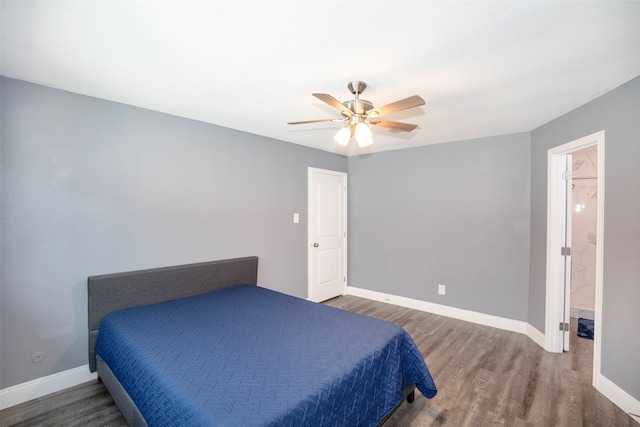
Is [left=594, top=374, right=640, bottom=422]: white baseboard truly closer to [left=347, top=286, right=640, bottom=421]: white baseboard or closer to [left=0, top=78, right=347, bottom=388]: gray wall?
[left=347, top=286, right=640, bottom=421]: white baseboard

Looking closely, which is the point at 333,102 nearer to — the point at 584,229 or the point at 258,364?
the point at 258,364

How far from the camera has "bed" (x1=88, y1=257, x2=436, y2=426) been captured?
1.30m

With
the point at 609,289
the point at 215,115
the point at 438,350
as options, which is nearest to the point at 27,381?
the point at 215,115

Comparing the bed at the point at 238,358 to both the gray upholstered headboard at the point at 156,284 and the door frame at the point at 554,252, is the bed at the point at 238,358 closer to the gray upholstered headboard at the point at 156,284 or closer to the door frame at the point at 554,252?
the gray upholstered headboard at the point at 156,284

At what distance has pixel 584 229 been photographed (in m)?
4.16

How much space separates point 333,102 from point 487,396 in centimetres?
249

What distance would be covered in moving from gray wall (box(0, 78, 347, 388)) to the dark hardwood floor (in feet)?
1.15

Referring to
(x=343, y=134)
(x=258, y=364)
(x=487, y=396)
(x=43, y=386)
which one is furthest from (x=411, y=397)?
(x=43, y=386)

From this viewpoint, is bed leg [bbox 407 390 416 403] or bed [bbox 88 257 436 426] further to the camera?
bed leg [bbox 407 390 416 403]

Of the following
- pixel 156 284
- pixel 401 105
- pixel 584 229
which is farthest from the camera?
pixel 584 229

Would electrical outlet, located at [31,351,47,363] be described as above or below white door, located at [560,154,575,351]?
below

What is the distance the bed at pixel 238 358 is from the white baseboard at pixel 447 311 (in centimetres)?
201

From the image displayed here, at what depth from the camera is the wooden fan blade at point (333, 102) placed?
1.72 m

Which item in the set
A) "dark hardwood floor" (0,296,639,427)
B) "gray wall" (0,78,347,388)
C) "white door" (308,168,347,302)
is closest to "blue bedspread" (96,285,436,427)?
"dark hardwood floor" (0,296,639,427)
